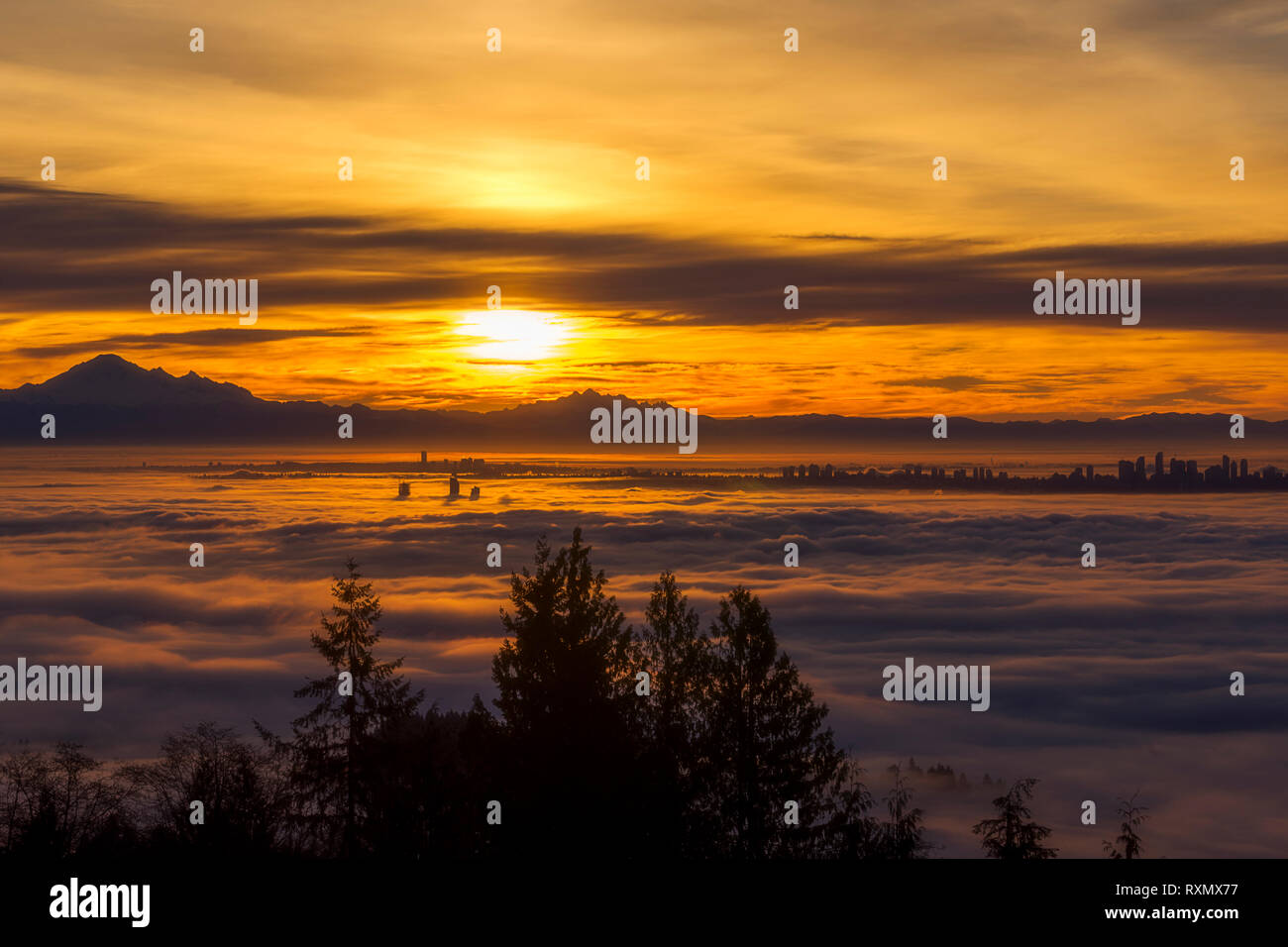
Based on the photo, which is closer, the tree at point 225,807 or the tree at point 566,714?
the tree at point 566,714

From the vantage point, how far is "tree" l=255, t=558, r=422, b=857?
36.4 m

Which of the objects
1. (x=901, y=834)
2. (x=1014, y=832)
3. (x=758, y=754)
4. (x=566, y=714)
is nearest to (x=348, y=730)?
(x=566, y=714)

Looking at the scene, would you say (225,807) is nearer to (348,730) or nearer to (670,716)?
(348,730)

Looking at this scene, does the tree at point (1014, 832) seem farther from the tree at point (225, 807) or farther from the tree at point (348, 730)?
the tree at point (225, 807)

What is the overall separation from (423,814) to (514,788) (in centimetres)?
561

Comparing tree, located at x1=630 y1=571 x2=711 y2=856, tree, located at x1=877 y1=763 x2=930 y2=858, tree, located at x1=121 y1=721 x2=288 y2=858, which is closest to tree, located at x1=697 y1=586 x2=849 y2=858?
tree, located at x1=630 y1=571 x2=711 y2=856

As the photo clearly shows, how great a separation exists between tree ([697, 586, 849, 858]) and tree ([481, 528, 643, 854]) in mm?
5577

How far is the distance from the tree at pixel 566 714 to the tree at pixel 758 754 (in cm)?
558

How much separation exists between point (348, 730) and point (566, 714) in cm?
1003

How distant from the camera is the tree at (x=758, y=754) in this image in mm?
37906

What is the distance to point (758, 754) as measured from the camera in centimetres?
4097

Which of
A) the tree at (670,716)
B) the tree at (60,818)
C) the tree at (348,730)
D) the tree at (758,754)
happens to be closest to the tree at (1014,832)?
the tree at (758,754)
